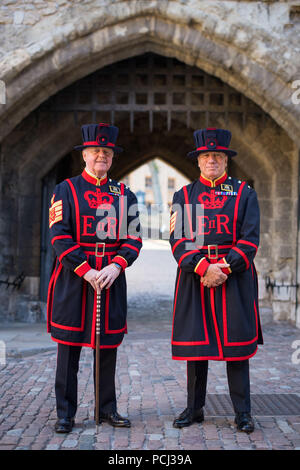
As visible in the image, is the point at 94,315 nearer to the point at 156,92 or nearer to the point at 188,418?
the point at 188,418

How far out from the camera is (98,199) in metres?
3.27

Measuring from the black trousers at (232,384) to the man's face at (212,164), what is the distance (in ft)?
3.80

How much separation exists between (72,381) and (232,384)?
97cm

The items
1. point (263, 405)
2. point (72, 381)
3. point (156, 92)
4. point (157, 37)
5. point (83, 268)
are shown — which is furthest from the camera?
point (156, 92)

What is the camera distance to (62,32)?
6000mm

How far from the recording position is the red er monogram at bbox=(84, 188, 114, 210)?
3.24 meters

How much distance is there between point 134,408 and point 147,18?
4.48 meters

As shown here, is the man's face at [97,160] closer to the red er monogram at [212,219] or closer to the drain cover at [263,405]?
the red er monogram at [212,219]

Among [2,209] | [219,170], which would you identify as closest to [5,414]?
[219,170]

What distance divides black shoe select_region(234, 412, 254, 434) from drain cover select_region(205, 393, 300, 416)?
1.07ft

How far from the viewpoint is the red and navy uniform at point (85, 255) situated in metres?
3.15

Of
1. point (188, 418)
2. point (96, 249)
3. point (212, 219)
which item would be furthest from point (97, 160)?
point (188, 418)

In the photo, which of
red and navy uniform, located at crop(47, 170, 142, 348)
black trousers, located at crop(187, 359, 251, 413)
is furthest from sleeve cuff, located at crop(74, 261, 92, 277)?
black trousers, located at crop(187, 359, 251, 413)
